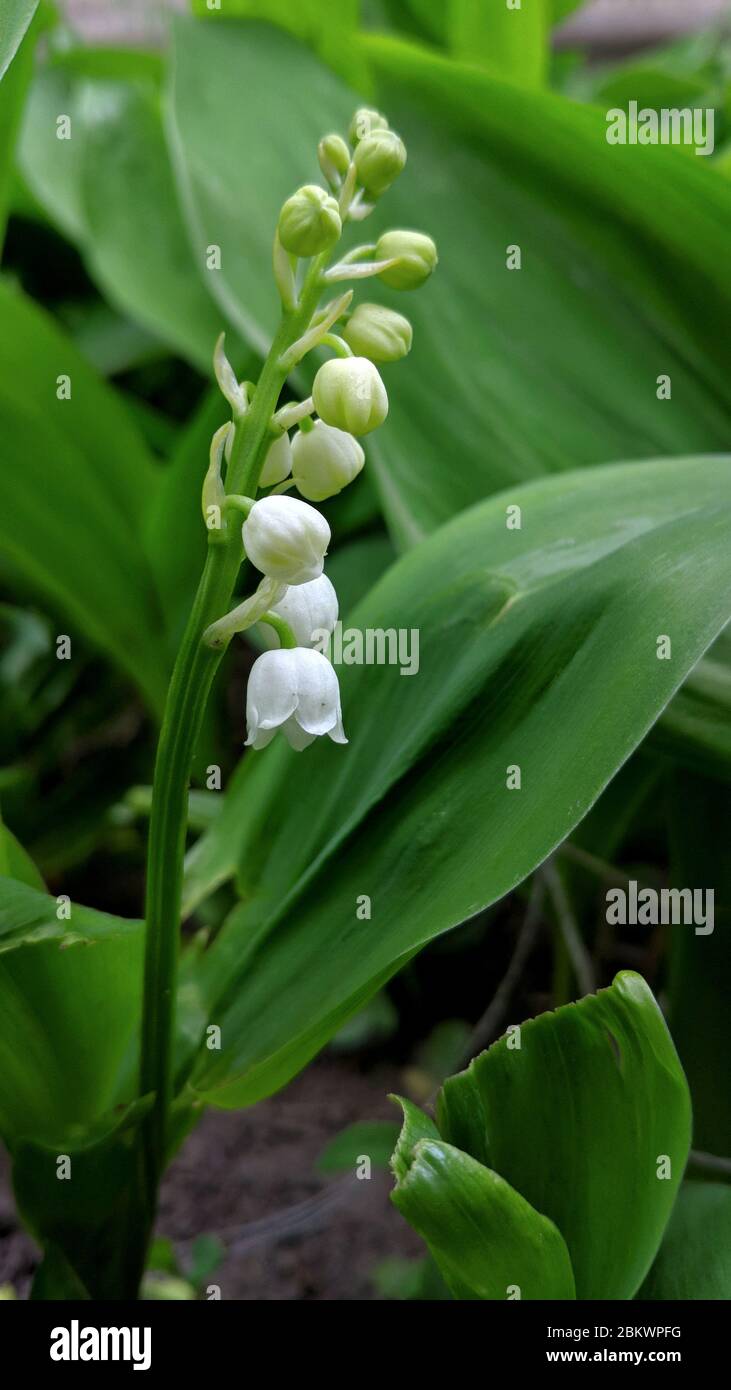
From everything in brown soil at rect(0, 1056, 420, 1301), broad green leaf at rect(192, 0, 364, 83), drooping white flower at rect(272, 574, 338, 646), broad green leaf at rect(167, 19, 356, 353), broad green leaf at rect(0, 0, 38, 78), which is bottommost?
brown soil at rect(0, 1056, 420, 1301)

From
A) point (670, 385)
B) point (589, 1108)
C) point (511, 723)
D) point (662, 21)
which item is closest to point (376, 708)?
point (511, 723)

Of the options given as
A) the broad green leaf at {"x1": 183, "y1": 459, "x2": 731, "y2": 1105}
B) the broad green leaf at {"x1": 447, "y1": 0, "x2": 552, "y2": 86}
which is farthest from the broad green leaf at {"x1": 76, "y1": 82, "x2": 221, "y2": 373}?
the broad green leaf at {"x1": 183, "y1": 459, "x2": 731, "y2": 1105}

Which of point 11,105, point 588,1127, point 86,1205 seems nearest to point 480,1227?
point 588,1127

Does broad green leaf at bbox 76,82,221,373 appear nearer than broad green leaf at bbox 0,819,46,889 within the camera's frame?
No

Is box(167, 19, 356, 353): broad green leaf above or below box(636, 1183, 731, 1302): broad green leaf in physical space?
above

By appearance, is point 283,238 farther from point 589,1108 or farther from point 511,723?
point 589,1108

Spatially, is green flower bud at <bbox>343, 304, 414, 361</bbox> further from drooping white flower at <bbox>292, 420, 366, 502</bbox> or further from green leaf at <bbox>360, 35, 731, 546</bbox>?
green leaf at <bbox>360, 35, 731, 546</bbox>

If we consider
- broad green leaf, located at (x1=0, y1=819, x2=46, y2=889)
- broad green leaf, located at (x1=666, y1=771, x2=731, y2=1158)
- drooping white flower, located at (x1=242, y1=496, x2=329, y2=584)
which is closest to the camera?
drooping white flower, located at (x1=242, y1=496, x2=329, y2=584)
